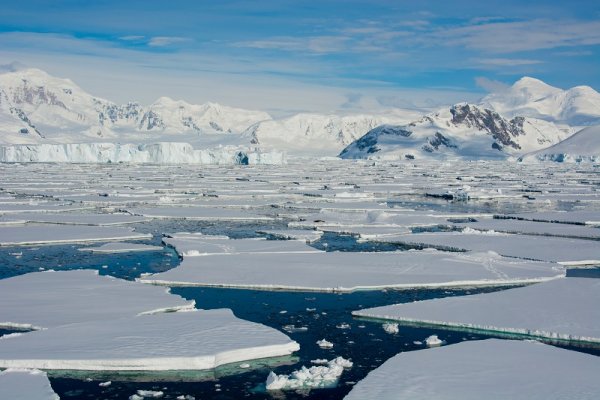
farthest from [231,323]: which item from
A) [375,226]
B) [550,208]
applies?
[550,208]

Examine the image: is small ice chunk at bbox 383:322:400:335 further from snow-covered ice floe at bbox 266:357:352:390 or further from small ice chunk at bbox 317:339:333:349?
snow-covered ice floe at bbox 266:357:352:390

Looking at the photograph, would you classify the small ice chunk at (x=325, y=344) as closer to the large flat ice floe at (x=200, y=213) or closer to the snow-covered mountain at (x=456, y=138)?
the large flat ice floe at (x=200, y=213)

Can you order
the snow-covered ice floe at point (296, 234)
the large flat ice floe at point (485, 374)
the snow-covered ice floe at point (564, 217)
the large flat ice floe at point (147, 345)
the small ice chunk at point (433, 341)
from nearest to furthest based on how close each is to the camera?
1. the large flat ice floe at point (485, 374)
2. the large flat ice floe at point (147, 345)
3. the small ice chunk at point (433, 341)
4. the snow-covered ice floe at point (296, 234)
5. the snow-covered ice floe at point (564, 217)

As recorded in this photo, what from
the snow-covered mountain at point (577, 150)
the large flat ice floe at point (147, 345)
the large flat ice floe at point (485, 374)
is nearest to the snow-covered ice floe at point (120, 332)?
the large flat ice floe at point (147, 345)

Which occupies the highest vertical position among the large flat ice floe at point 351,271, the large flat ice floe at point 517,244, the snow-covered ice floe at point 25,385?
the large flat ice floe at point 517,244

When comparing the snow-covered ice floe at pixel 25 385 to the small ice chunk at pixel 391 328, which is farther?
the small ice chunk at pixel 391 328

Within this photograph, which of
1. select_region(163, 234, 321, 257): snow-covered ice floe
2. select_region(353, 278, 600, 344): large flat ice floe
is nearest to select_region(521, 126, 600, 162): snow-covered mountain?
select_region(163, 234, 321, 257): snow-covered ice floe
